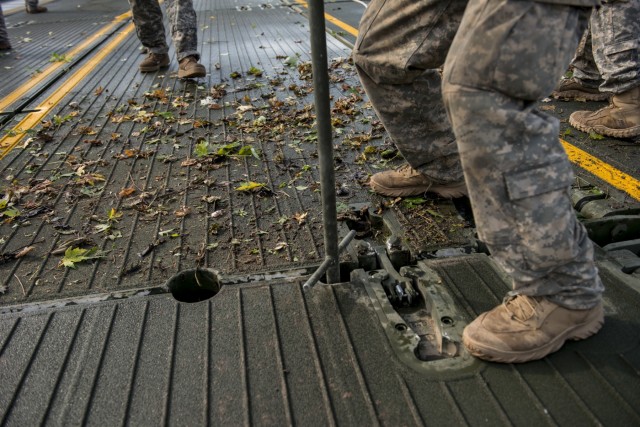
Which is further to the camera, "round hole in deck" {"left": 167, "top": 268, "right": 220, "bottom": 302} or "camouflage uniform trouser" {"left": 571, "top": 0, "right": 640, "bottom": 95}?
"camouflage uniform trouser" {"left": 571, "top": 0, "right": 640, "bottom": 95}

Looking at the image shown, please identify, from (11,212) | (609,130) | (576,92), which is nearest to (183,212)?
(11,212)

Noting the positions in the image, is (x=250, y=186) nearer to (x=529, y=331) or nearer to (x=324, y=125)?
(x=324, y=125)

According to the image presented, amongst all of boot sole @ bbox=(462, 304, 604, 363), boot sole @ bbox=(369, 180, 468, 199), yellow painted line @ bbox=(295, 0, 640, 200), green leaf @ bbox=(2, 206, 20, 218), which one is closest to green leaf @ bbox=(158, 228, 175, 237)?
green leaf @ bbox=(2, 206, 20, 218)

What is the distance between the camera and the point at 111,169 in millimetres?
3402

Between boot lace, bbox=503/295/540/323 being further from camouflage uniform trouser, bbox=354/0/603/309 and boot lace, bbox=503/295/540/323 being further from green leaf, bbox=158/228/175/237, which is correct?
green leaf, bbox=158/228/175/237

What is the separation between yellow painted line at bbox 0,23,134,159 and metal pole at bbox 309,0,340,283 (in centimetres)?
295

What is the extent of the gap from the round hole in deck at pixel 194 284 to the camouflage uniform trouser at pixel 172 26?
379cm

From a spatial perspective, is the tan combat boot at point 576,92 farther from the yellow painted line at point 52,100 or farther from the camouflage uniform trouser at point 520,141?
the yellow painted line at point 52,100

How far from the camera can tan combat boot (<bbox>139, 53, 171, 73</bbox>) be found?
5.78 metres

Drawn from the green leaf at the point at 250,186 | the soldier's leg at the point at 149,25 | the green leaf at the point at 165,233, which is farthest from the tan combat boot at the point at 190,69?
the green leaf at the point at 165,233

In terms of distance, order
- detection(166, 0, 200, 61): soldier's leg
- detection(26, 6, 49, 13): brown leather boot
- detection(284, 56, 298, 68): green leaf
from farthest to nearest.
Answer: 1. detection(26, 6, 49, 13): brown leather boot
2. detection(284, 56, 298, 68): green leaf
3. detection(166, 0, 200, 61): soldier's leg

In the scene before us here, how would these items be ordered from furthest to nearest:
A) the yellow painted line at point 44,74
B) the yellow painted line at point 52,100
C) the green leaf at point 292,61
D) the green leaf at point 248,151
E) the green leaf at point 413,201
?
the green leaf at point 292,61 < the yellow painted line at point 44,74 < the yellow painted line at point 52,100 < the green leaf at point 248,151 < the green leaf at point 413,201

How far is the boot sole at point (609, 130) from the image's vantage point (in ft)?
10.8

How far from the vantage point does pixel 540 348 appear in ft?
5.44
